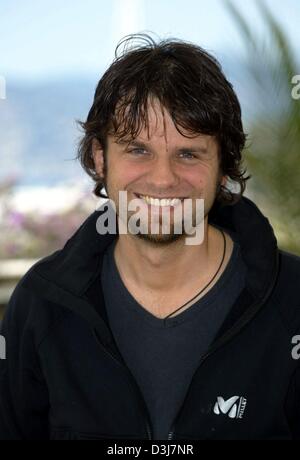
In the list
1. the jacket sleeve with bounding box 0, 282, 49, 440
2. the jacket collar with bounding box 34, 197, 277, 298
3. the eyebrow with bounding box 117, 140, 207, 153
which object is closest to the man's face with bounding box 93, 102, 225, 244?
the eyebrow with bounding box 117, 140, 207, 153

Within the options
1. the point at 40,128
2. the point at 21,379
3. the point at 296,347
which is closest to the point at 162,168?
the point at 296,347

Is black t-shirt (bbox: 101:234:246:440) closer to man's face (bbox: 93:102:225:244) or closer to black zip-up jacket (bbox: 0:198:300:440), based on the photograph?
black zip-up jacket (bbox: 0:198:300:440)

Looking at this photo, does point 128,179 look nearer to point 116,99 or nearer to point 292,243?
point 116,99

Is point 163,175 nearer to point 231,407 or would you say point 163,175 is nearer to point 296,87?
point 231,407

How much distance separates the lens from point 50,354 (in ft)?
6.61

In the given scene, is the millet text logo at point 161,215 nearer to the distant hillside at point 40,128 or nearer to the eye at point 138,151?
the eye at point 138,151

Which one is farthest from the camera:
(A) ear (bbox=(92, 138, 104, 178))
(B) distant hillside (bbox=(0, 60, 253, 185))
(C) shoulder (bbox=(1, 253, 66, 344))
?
(B) distant hillside (bbox=(0, 60, 253, 185))

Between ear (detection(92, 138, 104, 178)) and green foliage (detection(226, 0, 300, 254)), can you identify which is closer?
ear (detection(92, 138, 104, 178))

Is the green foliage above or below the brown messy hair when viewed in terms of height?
above

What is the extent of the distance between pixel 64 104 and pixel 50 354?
15.7 ft

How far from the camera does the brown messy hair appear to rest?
199cm

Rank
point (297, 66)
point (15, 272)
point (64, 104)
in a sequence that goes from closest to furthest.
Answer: point (297, 66), point (15, 272), point (64, 104)

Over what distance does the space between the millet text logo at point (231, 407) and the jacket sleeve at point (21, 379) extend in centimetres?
46
